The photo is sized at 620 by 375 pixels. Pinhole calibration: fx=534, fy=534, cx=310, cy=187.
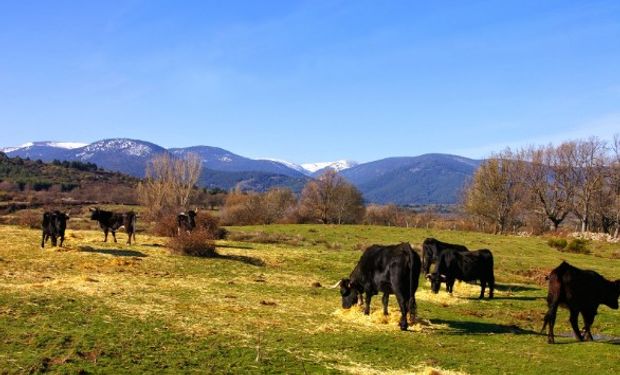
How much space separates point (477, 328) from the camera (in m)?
19.1

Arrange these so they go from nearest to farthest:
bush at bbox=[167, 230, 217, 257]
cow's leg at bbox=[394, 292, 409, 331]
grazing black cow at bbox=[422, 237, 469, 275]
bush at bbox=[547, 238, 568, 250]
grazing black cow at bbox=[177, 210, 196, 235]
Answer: cow's leg at bbox=[394, 292, 409, 331], grazing black cow at bbox=[422, 237, 469, 275], bush at bbox=[167, 230, 217, 257], grazing black cow at bbox=[177, 210, 196, 235], bush at bbox=[547, 238, 568, 250]

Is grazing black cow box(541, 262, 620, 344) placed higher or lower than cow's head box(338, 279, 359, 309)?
higher

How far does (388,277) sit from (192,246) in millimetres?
15777

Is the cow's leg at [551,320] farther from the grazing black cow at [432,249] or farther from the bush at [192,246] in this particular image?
the bush at [192,246]

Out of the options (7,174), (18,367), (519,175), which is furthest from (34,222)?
(7,174)

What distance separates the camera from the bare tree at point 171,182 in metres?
83.2

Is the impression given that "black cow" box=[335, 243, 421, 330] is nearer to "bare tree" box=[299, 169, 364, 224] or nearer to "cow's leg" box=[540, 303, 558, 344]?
"cow's leg" box=[540, 303, 558, 344]

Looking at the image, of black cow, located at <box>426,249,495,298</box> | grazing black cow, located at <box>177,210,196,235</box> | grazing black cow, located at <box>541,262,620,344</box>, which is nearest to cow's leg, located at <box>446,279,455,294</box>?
black cow, located at <box>426,249,495,298</box>

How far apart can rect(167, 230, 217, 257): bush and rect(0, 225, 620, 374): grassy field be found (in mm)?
1372

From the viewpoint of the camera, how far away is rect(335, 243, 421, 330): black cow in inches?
713

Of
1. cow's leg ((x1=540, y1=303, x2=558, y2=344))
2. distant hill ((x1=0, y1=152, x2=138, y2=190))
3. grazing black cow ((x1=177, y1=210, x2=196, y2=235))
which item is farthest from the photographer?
distant hill ((x1=0, y1=152, x2=138, y2=190))

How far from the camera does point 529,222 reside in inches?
3639

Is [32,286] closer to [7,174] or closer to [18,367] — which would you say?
[18,367]

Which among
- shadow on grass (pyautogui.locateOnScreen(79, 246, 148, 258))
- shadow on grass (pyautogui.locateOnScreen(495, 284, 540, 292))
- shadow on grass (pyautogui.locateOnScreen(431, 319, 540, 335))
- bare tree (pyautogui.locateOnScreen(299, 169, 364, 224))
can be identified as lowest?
shadow on grass (pyautogui.locateOnScreen(431, 319, 540, 335))
